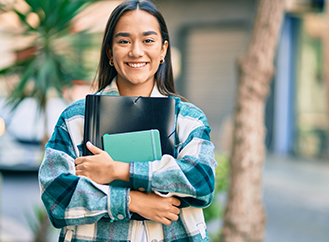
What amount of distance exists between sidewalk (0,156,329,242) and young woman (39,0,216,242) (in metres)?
3.09

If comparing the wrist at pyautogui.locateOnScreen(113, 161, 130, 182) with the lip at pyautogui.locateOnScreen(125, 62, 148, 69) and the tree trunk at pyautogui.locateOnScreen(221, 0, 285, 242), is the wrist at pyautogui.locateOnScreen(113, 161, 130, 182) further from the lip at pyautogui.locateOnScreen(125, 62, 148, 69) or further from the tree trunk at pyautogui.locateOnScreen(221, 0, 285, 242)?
the tree trunk at pyautogui.locateOnScreen(221, 0, 285, 242)

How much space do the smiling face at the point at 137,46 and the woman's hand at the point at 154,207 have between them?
0.43 meters

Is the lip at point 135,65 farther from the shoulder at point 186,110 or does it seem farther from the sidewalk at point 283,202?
the sidewalk at point 283,202

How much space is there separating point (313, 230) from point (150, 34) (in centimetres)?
415

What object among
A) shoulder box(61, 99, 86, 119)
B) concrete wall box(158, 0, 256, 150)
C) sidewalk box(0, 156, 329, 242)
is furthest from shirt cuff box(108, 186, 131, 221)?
concrete wall box(158, 0, 256, 150)

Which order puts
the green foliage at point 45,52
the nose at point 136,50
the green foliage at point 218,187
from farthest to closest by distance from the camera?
the green foliage at point 218,187
the green foliage at point 45,52
the nose at point 136,50

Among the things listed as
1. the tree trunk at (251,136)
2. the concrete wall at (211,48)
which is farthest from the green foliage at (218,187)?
the concrete wall at (211,48)

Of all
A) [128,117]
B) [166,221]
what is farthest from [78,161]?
[166,221]

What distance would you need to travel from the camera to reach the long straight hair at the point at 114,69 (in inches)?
58.8

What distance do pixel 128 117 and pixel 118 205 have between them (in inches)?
12.3

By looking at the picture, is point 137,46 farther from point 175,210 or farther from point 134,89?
point 175,210

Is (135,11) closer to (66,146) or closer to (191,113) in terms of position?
(191,113)

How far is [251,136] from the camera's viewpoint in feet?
10.0

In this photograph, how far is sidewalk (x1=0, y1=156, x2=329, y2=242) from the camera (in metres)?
4.67
